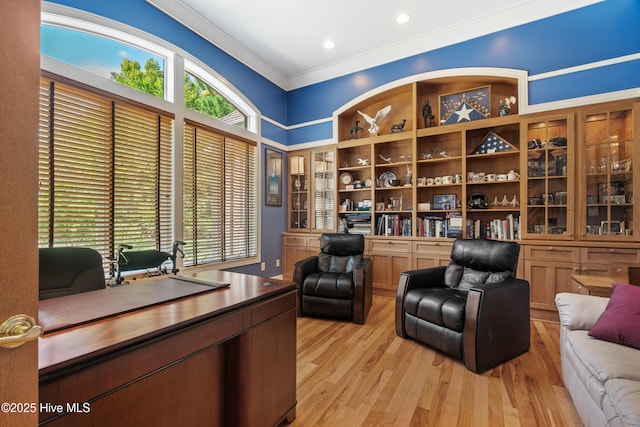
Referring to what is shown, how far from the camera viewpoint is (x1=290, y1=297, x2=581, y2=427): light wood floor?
164 centimetres

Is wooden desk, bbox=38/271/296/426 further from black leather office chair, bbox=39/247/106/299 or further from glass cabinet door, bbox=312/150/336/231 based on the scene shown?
glass cabinet door, bbox=312/150/336/231

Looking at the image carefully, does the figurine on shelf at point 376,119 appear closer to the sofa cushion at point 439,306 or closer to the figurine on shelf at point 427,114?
the figurine on shelf at point 427,114

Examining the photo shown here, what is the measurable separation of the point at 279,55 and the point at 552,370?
4.86m

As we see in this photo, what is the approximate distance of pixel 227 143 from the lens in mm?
3932

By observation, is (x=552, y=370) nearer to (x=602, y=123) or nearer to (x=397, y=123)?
(x=602, y=123)

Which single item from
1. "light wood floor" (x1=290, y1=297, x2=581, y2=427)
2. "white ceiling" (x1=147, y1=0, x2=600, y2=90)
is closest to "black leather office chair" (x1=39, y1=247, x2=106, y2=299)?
"light wood floor" (x1=290, y1=297, x2=581, y2=427)

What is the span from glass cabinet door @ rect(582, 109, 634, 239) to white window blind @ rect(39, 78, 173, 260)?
4591mm

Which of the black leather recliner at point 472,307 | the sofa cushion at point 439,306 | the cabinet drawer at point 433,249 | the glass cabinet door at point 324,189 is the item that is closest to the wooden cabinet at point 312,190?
the glass cabinet door at point 324,189

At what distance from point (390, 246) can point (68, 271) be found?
3434 mm

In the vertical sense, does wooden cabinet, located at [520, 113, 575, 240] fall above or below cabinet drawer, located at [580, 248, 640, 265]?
above

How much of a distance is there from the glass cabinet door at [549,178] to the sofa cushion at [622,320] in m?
1.70

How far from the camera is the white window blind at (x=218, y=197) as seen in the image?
11.2 feet

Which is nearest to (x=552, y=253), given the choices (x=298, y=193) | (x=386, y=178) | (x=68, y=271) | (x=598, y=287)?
(x=598, y=287)

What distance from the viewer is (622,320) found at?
1516mm
